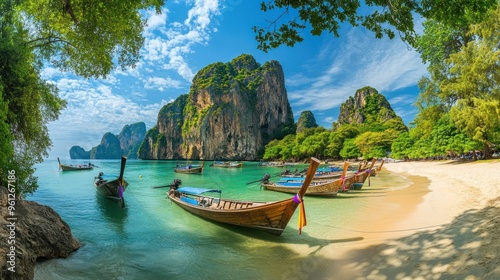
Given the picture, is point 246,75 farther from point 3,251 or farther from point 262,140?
point 3,251

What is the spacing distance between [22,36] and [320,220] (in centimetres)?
1404

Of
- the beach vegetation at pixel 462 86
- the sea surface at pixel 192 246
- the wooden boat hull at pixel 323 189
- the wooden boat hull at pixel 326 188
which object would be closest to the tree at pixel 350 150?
the beach vegetation at pixel 462 86

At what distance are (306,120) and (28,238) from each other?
147 meters

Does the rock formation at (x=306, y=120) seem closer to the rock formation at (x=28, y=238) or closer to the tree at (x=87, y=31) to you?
the tree at (x=87, y=31)

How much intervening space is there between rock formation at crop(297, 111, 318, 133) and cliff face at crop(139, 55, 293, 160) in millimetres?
6646

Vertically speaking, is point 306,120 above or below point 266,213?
above

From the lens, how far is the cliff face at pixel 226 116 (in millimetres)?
116062

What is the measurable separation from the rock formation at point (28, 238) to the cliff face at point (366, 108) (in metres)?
119

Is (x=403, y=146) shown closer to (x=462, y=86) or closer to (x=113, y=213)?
(x=462, y=86)

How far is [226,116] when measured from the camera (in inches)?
4560

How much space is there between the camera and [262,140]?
4958 inches

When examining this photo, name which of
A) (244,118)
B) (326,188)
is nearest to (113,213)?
(326,188)

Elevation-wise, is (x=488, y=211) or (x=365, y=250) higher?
(x=488, y=211)

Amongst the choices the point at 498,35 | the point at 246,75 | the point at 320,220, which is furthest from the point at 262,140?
the point at 320,220
